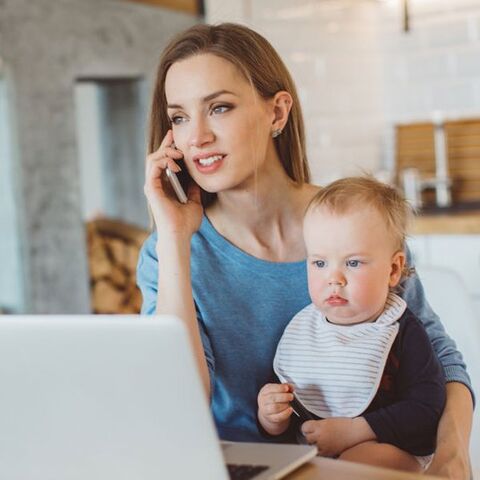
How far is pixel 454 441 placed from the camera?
1326 mm

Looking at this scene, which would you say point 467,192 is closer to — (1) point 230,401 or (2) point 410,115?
(2) point 410,115

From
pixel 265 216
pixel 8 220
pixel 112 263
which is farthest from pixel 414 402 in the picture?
pixel 112 263

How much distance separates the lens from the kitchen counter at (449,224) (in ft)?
10.3

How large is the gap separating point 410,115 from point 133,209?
1.36m

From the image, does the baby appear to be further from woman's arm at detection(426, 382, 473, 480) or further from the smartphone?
the smartphone

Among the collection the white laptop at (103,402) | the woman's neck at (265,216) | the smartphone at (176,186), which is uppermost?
the smartphone at (176,186)

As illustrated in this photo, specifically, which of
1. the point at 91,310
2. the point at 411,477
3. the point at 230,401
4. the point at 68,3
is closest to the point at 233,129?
the point at 230,401

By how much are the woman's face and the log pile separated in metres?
3.07

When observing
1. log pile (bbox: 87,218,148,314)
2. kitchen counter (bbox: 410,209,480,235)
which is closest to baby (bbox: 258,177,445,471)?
kitchen counter (bbox: 410,209,480,235)

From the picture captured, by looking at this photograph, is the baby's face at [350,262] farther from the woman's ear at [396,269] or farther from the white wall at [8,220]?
the white wall at [8,220]

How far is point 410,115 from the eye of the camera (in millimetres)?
4027

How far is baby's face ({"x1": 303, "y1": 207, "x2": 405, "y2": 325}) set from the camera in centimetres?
139

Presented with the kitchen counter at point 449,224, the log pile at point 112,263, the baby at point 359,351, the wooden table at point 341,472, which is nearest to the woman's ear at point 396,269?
the baby at point 359,351

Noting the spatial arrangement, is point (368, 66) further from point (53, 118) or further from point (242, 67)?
point (242, 67)
